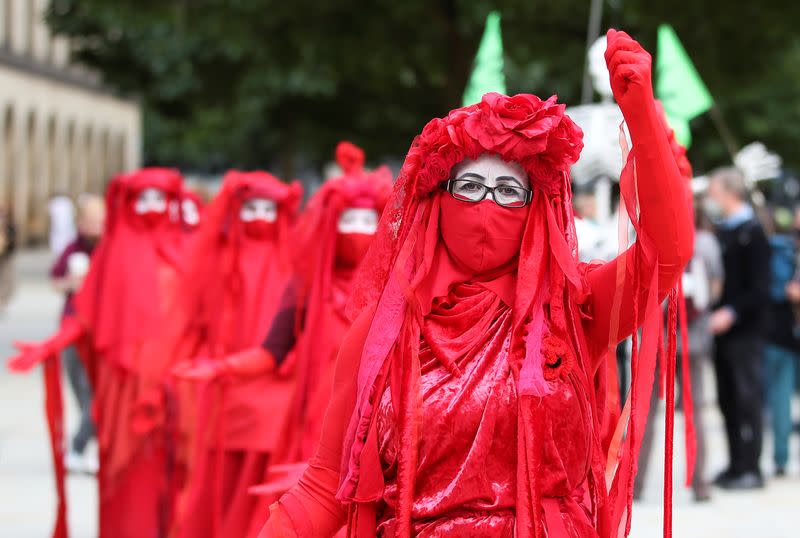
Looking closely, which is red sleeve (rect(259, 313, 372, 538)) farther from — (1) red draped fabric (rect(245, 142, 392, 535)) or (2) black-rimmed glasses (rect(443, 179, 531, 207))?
(1) red draped fabric (rect(245, 142, 392, 535))

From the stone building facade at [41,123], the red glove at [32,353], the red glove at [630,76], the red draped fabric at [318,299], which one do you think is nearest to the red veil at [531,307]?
the red glove at [630,76]

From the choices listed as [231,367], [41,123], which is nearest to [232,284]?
[231,367]

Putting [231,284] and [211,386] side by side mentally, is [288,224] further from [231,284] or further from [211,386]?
[211,386]

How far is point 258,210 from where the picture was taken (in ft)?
24.7

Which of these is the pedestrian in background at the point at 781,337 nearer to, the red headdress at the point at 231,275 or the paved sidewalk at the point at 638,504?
the paved sidewalk at the point at 638,504

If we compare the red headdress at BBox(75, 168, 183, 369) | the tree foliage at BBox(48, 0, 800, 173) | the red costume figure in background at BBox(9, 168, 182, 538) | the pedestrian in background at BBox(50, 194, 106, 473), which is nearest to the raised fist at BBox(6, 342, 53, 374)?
the red costume figure in background at BBox(9, 168, 182, 538)

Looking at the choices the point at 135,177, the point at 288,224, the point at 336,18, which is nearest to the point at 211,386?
the point at 288,224

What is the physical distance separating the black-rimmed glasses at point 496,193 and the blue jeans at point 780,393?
24.1 ft

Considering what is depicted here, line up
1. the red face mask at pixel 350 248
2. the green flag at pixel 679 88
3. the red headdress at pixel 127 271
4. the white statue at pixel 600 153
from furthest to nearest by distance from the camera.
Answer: the white statue at pixel 600 153 → the green flag at pixel 679 88 → the red headdress at pixel 127 271 → the red face mask at pixel 350 248

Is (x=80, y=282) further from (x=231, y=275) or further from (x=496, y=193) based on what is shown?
(x=496, y=193)

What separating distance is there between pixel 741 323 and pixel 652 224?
22.1ft

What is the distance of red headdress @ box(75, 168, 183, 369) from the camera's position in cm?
796

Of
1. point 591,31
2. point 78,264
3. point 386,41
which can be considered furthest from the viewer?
point 386,41

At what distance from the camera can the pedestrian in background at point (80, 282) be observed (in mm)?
10289
